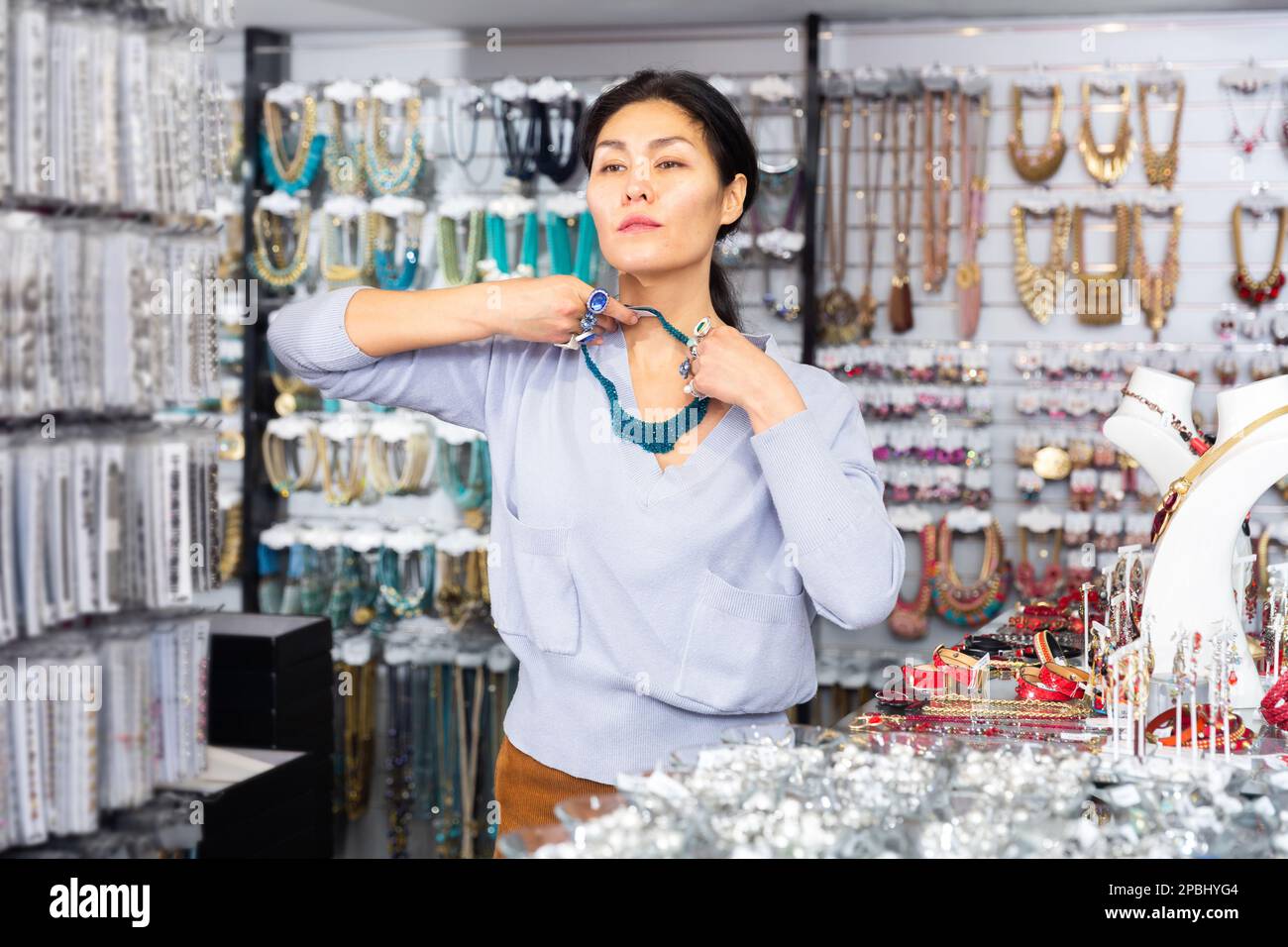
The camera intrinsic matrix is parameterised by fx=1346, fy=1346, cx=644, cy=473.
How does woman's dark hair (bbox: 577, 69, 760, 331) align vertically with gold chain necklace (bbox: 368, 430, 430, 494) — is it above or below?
above

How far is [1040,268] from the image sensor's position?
14.4 feet

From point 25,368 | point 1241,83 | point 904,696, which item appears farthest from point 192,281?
point 1241,83

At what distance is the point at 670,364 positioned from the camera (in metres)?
1.83

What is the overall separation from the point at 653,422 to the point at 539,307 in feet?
0.69

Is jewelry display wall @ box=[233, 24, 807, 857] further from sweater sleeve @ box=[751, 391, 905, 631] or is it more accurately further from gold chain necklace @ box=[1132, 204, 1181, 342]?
sweater sleeve @ box=[751, 391, 905, 631]

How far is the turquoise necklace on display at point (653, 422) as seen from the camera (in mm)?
1735

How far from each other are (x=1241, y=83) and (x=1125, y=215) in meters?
0.52

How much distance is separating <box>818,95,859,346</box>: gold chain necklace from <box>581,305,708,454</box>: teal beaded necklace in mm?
2749

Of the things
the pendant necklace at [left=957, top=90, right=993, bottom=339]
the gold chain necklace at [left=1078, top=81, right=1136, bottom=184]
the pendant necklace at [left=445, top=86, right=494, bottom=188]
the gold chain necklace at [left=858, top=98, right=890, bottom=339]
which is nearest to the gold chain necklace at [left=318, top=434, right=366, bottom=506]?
the pendant necklace at [left=445, top=86, right=494, bottom=188]

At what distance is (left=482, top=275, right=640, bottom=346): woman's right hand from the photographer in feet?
5.59

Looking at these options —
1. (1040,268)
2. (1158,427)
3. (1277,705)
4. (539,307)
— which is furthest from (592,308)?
(1040,268)

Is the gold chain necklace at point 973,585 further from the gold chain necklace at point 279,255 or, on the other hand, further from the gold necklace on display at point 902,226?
the gold chain necklace at point 279,255

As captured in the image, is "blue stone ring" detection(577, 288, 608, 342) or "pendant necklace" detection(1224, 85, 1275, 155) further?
"pendant necklace" detection(1224, 85, 1275, 155)

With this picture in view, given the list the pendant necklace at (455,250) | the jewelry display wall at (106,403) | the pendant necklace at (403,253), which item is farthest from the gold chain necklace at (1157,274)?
the jewelry display wall at (106,403)
